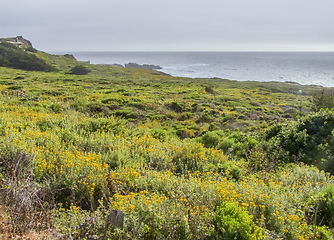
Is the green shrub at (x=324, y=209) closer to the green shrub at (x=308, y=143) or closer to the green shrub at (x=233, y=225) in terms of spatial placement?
the green shrub at (x=233, y=225)

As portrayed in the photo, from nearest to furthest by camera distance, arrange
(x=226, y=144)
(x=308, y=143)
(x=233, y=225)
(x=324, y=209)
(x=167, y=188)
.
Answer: (x=233, y=225)
(x=324, y=209)
(x=167, y=188)
(x=308, y=143)
(x=226, y=144)

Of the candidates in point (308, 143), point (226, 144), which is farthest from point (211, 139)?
point (308, 143)

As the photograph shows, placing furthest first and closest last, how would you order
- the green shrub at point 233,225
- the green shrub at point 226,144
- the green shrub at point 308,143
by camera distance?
1. the green shrub at point 226,144
2. the green shrub at point 308,143
3. the green shrub at point 233,225

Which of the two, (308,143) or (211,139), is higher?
(308,143)

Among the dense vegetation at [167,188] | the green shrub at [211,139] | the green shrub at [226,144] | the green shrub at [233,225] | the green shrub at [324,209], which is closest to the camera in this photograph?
the green shrub at [233,225]

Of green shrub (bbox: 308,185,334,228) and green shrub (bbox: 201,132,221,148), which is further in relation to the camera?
green shrub (bbox: 201,132,221,148)

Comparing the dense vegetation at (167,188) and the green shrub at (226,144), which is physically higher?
the dense vegetation at (167,188)

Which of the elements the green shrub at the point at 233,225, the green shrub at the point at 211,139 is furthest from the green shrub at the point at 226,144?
the green shrub at the point at 233,225

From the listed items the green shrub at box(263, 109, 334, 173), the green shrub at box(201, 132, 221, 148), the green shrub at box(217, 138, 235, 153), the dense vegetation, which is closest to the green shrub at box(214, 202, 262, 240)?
the dense vegetation

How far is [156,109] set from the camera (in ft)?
A: 53.1

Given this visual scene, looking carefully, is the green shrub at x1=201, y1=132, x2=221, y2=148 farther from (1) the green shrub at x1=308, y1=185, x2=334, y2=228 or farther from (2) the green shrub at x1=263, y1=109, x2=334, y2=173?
(1) the green shrub at x1=308, y1=185, x2=334, y2=228

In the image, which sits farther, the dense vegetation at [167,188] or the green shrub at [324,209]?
the green shrub at [324,209]

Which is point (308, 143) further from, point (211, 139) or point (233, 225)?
point (233, 225)

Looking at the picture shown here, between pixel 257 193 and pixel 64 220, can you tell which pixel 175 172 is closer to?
pixel 257 193
